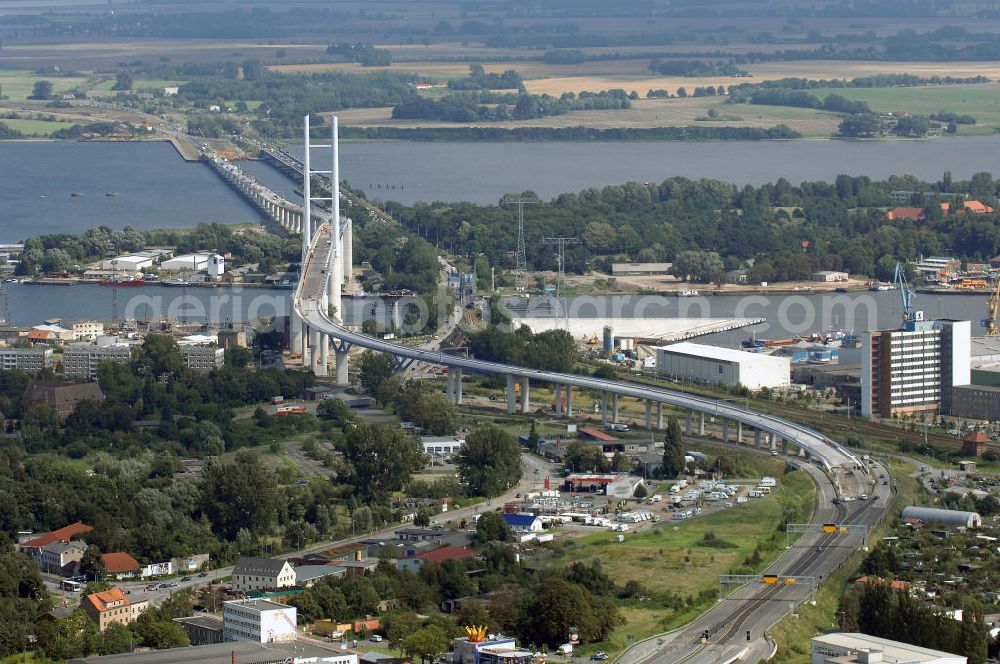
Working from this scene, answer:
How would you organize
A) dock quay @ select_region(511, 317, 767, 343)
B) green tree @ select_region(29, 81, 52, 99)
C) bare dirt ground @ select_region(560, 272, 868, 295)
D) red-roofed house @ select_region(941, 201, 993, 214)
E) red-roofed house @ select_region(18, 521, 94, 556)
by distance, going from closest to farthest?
red-roofed house @ select_region(18, 521, 94, 556), dock quay @ select_region(511, 317, 767, 343), bare dirt ground @ select_region(560, 272, 868, 295), red-roofed house @ select_region(941, 201, 993, 214), green tree @ select_region(29, 81, 52, 99)

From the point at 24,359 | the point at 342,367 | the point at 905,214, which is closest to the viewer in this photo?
the point at 24,359

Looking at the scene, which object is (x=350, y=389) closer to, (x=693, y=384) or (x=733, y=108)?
(x=693, y=384)

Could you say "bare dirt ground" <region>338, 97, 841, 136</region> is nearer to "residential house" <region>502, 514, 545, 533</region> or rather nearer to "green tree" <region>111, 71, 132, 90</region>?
"green tree" <region>111, 71, 132, 90</region>

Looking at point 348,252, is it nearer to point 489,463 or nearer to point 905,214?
point 905,214

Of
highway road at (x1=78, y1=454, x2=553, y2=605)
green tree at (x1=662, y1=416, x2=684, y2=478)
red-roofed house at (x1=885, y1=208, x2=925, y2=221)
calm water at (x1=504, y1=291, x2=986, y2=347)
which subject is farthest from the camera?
red-roofed house at (x1=885, y1=208, x2=925, y2=221)

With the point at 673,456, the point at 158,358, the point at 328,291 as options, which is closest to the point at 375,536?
the point at 673,456

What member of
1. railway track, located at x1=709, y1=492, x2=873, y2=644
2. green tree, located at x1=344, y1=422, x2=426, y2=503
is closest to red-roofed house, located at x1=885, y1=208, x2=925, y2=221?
green tree, located at x1=344, y1=422, x2=426, y2=503

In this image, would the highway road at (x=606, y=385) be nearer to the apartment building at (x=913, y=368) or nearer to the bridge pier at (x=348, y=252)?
the apartment building at (x=913, y=368)

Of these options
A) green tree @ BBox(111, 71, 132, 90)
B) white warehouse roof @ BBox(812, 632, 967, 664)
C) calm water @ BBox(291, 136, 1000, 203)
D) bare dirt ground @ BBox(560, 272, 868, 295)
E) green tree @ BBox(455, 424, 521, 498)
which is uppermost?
green tree @ BBox(111, 71, 132, 90)
